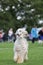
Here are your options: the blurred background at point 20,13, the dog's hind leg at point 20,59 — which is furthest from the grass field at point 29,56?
the blurred background at point 20,13

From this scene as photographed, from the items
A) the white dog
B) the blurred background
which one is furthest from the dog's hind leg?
the blurred background

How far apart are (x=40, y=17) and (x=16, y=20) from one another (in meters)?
4.05

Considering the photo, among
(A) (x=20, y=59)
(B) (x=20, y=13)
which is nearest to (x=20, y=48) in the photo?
(A) (x=20, y=59)

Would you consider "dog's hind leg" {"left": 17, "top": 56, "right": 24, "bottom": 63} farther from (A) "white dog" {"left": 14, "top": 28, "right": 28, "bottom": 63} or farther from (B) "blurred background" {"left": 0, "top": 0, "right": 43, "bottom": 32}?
(B) "blurred background" {"left": 0, "top": 0, "right": 43, "bottom": 32}

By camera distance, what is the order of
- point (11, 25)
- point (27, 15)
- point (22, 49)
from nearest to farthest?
1. point (22, 49)
2. point (11, 25)
3. point (27, 15)

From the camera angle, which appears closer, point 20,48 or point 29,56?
point 20,48

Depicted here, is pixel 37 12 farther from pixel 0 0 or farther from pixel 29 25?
pixel 0 0

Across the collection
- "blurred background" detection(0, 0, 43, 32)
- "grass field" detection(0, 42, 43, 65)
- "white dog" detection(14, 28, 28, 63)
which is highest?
"blurred background" detection(0, 0, 43, 32)

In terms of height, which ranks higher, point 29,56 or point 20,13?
point 20,13

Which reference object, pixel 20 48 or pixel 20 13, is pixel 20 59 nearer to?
pixel 20 48

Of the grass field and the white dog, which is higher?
the white dog

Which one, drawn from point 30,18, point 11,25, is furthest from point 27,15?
point 11,25

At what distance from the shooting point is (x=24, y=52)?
39.6 feet

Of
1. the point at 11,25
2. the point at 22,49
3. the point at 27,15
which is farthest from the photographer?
the point at 27,15
